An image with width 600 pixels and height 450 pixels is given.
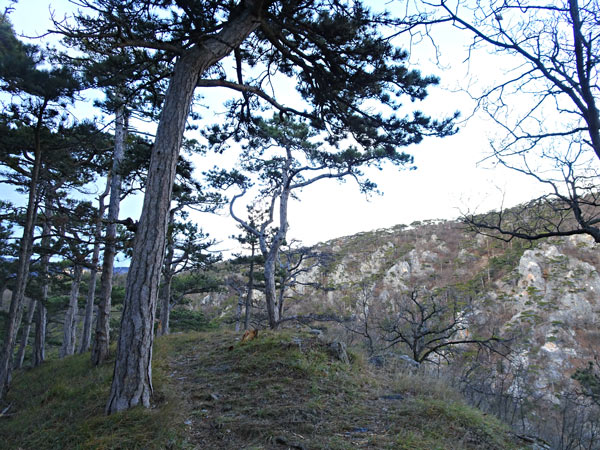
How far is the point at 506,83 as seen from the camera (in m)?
5.34

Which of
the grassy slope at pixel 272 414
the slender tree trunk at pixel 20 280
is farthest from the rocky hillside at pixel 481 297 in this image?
the slender tree trunk at pixel 20 280

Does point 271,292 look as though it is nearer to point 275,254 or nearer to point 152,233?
point 275,254

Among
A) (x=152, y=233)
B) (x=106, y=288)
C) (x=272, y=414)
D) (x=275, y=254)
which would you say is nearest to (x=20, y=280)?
(x=106, y=288)

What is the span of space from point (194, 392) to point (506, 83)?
22.3 ft

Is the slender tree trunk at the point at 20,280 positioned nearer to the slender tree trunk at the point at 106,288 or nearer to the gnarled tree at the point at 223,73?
the slender tree trunk at the point at 106,288

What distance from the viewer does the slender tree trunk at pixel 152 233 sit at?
3.73m

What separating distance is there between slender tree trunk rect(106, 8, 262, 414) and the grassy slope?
14.1 inches

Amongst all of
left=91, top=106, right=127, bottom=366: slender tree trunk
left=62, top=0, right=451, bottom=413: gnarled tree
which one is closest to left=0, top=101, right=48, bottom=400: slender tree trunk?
left=91, top=106, right=127, bottom=366: slender tree trunk

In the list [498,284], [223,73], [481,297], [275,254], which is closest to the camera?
[223,73]

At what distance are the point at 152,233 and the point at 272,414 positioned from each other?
257 cm

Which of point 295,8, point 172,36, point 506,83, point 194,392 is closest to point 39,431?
point 194,392

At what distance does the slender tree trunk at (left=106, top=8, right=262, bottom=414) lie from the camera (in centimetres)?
373

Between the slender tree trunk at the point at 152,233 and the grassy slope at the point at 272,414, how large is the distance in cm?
36

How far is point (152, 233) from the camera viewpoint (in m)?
4.09
